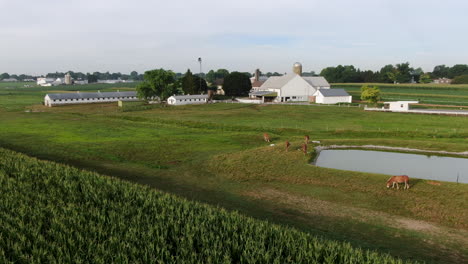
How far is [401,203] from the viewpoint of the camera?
23.0 metres

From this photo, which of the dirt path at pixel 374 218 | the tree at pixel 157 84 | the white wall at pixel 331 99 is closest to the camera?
the dirt path at pixel 374 218

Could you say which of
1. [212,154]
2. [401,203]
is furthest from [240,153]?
[401,203]

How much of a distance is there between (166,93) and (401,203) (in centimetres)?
9109

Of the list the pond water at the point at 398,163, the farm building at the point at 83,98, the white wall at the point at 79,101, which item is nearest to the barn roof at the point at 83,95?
the farm building at the point at 83,98

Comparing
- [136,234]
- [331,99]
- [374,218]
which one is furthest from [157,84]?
[136,234]

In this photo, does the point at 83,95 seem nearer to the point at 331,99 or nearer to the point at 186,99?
the point at 186,99

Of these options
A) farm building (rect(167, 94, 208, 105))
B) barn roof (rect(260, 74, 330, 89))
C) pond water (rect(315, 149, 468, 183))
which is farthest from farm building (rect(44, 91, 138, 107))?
pond water (rect(315, 149, 468, 183))

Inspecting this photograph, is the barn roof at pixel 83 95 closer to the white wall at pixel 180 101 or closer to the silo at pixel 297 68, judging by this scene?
the white wall at pixel 180 101

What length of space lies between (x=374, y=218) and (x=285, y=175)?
9557 millimetres

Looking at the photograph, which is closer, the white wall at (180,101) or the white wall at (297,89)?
the white wall at (180,101)

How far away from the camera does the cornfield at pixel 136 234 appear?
1304cm

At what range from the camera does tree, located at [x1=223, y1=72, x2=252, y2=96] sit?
394 ft

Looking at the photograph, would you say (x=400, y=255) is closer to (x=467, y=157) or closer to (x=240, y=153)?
(x=240, y=153)

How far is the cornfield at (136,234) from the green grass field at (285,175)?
185 inches
